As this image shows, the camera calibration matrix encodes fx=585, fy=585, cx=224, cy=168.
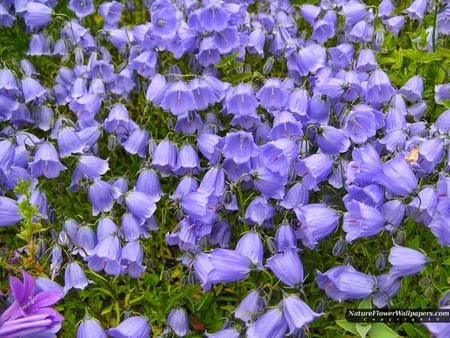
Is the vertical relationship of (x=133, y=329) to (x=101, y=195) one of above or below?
below

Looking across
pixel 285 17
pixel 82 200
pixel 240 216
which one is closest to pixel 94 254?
pixel 240 216

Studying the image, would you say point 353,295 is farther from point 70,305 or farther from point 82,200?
point 82,200

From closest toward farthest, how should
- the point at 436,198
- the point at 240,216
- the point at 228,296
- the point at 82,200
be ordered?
the point at 436,198 → the point at 240,216 → the point at 228,296 → the point at 82,200

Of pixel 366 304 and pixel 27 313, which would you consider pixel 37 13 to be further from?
pixel 366 304

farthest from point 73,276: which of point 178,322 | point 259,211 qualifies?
point 259,211

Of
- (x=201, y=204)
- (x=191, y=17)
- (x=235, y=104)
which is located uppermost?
(x=191, y=17)

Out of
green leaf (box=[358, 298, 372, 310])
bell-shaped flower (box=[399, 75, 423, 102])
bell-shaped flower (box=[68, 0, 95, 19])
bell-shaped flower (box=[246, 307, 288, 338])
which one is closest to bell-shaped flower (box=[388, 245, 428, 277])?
green leaf (box=[358, 298, 372, 310])

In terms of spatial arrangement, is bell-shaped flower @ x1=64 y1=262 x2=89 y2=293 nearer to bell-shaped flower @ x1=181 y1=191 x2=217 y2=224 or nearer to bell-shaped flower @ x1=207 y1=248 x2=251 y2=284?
bell-shaped flower @ x1=181 y1=191 x2=217 y2=224
